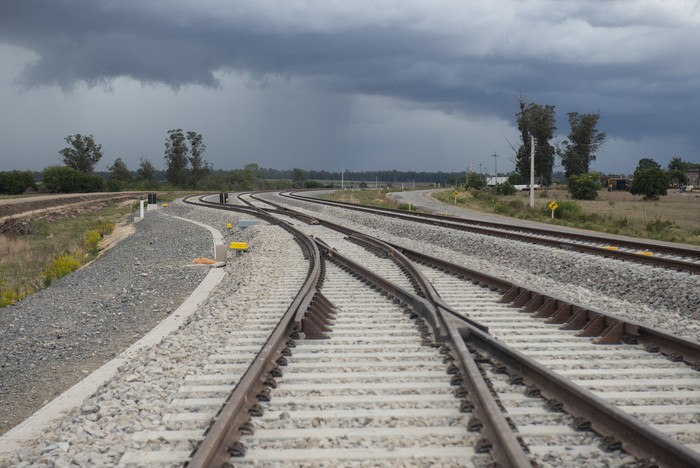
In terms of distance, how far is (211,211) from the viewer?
133 feet

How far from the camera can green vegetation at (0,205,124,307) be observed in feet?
65.2

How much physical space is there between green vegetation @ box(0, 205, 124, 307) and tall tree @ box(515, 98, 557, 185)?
69.3m

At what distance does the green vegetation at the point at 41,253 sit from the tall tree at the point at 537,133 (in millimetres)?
69330

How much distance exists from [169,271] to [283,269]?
4575 mm

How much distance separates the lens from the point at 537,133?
343 feet

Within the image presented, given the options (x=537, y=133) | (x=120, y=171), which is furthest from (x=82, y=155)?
(x=537, y=133)

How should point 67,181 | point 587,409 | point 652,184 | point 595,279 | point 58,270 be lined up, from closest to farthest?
point 587,409
point 595,279
point 58,270
point 652,184
point 67,181

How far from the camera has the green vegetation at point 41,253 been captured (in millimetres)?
19859

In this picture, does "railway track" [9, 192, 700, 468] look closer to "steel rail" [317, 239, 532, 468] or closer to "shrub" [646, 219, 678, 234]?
"steel rail" [317, 239, 532, 468]

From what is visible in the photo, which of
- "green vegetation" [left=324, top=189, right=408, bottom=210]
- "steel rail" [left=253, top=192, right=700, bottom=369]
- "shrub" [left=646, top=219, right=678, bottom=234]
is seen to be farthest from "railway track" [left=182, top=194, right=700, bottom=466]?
"green vegetation" [left=324, top=189, right=408, bottom=210]

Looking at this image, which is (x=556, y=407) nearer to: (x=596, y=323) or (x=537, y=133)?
(x=596, y=323)

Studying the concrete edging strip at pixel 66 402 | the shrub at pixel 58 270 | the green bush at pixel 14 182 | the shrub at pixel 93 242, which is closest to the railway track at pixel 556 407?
the concrete edging strip at pixel 66 402

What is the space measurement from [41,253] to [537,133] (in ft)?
284

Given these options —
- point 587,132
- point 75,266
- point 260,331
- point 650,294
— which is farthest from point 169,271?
point 587,132
